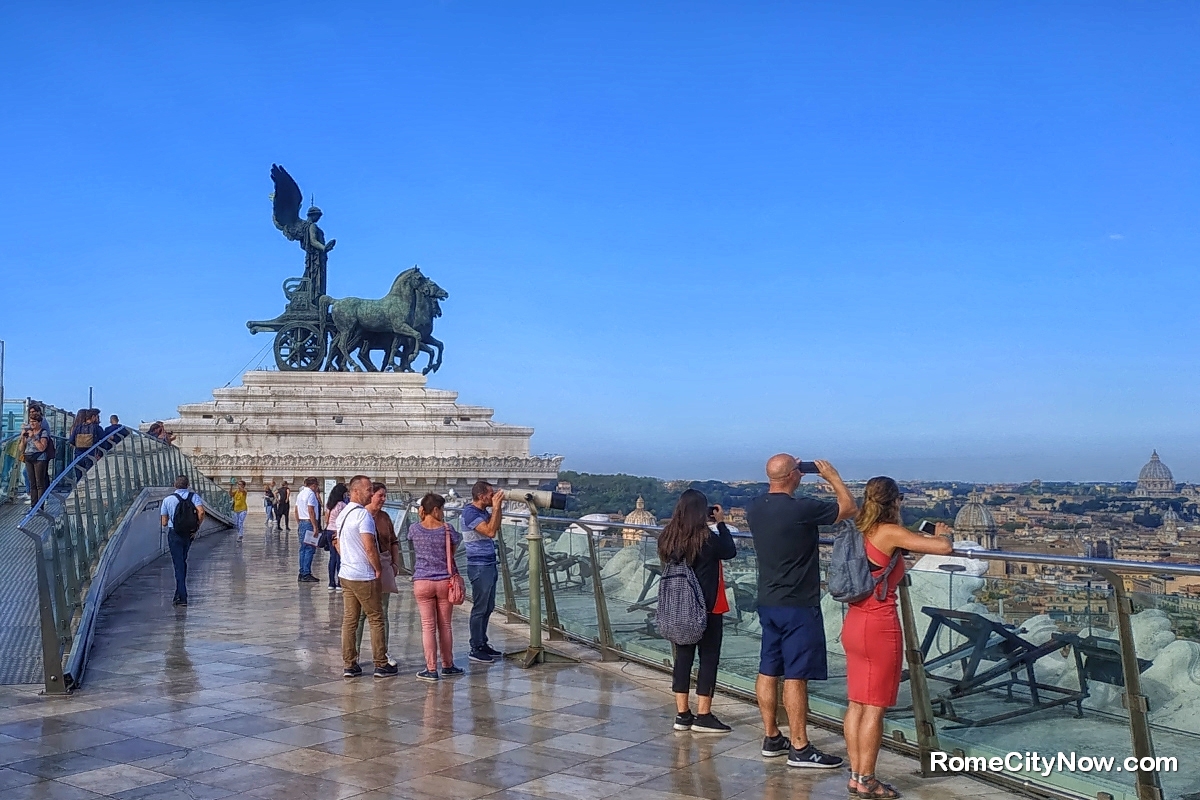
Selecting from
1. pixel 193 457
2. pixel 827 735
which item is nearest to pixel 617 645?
pixel 827 735

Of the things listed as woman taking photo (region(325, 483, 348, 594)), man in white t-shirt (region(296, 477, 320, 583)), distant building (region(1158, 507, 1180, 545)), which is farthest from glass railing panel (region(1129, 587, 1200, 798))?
man in white t-shirt (region(296, 477, 320, 583))

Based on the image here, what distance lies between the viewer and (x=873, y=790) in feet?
17.7

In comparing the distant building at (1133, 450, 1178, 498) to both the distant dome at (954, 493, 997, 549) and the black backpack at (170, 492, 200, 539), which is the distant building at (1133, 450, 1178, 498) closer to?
the distant dome at (954, 493, 997, 549)

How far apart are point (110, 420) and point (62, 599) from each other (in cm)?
1348

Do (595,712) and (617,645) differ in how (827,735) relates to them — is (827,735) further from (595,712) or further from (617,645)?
(617,645)

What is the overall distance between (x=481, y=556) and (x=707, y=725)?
3.05 meters

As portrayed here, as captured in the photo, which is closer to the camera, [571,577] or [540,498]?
[540,498]

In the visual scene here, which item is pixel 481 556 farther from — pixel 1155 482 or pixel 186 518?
pixel 1155 482

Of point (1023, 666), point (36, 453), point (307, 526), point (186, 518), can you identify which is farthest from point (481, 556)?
point (36, 453)

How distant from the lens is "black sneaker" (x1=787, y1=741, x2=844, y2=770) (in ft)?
19.4

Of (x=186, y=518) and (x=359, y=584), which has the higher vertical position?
(x=186, y=518)

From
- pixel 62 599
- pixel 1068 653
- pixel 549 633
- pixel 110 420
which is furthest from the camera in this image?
pixel 110 420

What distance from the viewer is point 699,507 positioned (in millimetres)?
6699

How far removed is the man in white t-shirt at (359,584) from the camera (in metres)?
8.65
